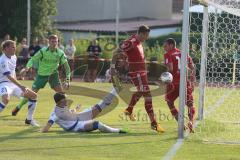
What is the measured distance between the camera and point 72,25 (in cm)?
5244

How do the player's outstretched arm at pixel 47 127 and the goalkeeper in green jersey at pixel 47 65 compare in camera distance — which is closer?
the player's outstretched arm at pixel 47 127

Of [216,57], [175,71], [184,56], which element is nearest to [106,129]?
[175,71]

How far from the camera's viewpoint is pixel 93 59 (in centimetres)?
3141

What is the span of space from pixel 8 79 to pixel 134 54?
260 centimetres

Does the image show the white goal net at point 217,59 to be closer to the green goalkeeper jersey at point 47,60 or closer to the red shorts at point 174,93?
the red shorts at point 174,93

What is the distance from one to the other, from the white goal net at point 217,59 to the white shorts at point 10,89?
3703 mm

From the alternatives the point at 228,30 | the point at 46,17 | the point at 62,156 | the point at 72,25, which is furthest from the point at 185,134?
the point at 72,25

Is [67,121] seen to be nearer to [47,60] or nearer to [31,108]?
[31,108]

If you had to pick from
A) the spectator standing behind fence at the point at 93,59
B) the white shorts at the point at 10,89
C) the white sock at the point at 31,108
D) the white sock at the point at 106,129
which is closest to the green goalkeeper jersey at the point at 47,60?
the white sock at the point at 31,108

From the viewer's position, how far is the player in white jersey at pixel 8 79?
12.9 m

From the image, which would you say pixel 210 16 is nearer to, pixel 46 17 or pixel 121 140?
pixel 121 140

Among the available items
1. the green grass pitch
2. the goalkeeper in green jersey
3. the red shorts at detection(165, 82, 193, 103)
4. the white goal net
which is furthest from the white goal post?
the goalkeeper in green jersey

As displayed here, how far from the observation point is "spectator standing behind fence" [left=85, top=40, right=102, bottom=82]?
3100 cm

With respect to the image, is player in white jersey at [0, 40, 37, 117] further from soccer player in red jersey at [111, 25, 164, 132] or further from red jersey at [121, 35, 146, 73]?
red jersey at [121, 35, 146, 73]
